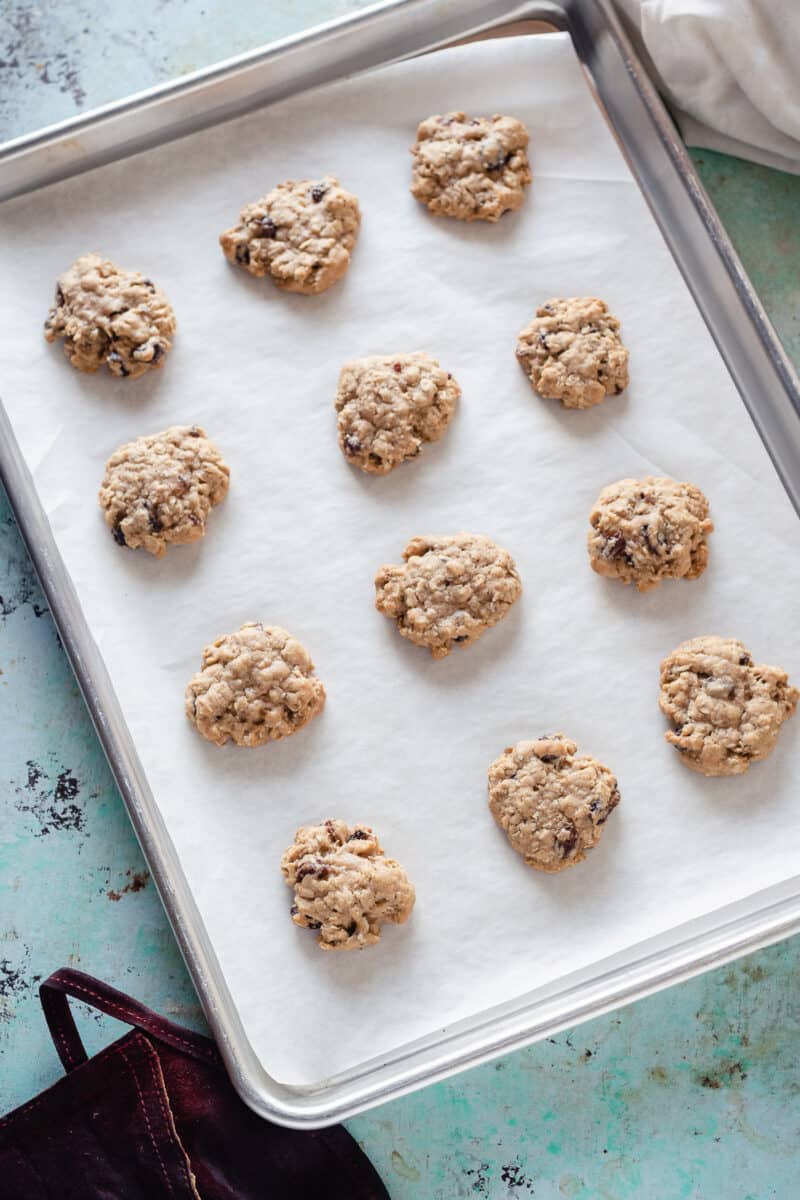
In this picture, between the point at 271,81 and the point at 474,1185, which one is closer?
the point at 474,1185

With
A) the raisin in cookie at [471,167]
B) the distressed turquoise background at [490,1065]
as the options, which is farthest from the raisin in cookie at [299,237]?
the distressed turquoise background at [490,1065]

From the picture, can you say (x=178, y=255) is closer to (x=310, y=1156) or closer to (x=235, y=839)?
(x=235, y=839)

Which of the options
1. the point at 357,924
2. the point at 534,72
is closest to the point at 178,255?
the point at 534,72

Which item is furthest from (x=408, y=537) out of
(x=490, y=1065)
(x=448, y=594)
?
(x=490, y=1065)

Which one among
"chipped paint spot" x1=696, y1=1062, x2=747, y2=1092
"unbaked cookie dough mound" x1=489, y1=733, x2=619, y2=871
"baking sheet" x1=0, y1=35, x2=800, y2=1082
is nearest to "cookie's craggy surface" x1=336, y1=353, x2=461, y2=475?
"baking sheet" x1=0, y1=35, x2=800, y2=1082

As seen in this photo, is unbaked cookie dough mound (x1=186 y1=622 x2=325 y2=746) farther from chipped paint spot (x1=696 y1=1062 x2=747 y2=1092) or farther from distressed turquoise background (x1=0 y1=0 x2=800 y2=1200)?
chipped paint spot (x1=696 y1=1062 x2=747 y2=1092)

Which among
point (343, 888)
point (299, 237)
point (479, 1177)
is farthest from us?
point (299, 237)

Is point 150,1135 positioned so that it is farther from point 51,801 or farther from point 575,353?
point 575,353
